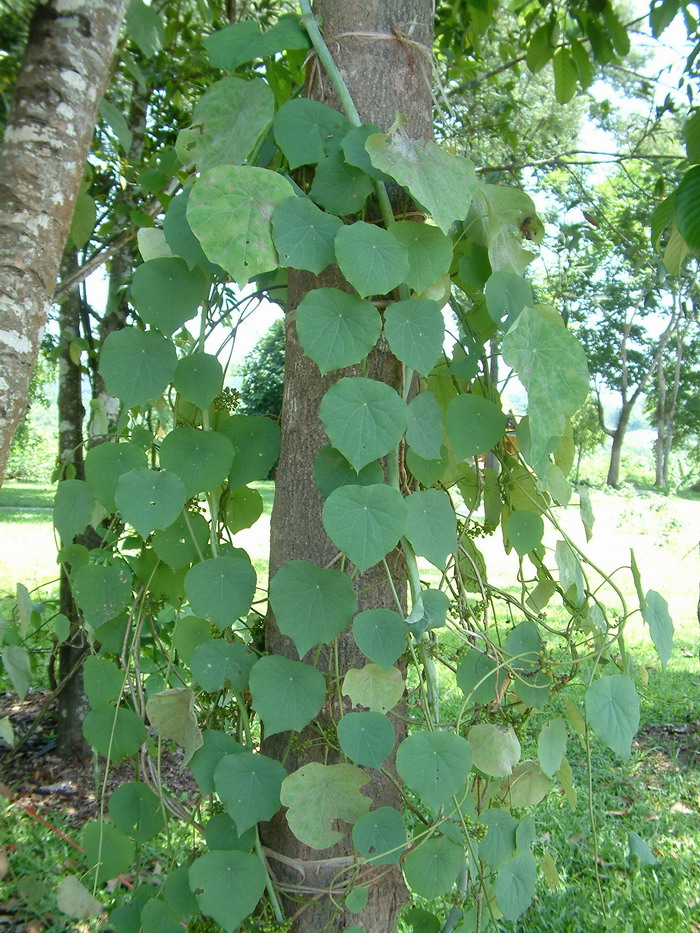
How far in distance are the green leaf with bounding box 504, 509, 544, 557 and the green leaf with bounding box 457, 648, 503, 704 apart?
0.15m

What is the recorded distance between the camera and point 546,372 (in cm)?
82

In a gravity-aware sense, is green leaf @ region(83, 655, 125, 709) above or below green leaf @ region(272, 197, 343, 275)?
below

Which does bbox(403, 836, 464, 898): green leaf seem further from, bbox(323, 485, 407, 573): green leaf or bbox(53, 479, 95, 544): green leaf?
bbox(53, 479, 95, 544): green leaf

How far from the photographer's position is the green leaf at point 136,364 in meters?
0.86

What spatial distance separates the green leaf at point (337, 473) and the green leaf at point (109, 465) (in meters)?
0.23

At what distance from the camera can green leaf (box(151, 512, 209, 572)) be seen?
0.93 m

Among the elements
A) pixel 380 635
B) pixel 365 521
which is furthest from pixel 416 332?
pixel 380 635

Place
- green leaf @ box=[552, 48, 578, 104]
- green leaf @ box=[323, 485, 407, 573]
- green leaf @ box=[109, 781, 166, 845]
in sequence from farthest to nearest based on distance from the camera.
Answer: green leaf @ box=[552, 48, 578, 104]
green leaf @ box=[109, 781, 166, 845]
green leaf @ box=[323, 485, 407, 573]

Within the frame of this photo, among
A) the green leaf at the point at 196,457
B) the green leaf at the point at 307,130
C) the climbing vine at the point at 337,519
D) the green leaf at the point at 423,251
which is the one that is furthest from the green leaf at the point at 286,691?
the green leaf at the point at 307,130

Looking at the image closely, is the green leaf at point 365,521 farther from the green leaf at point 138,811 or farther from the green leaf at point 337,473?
the green leaf at point 138,811

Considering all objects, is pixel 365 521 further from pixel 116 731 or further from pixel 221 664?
pixel 116 731

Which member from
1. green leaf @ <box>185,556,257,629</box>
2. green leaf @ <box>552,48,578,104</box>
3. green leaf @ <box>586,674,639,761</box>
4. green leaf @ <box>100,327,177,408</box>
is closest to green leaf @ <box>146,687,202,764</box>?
green leaf @ <box>185,556,257,629</box>

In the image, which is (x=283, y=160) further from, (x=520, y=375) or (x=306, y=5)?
(x=520, y=375)

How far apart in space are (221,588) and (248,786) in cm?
22
